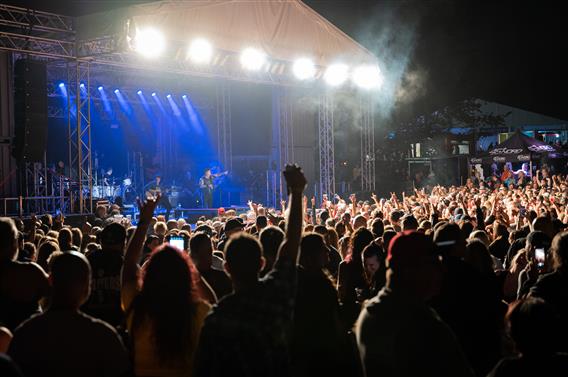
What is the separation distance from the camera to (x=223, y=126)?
25.4 m

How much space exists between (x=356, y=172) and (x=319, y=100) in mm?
4485

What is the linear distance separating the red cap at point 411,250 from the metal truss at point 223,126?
22.7m

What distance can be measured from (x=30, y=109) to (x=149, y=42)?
3.23m

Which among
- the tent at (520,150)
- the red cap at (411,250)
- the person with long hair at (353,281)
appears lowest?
the person with long hair at (353,281)

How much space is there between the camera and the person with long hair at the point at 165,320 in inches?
116

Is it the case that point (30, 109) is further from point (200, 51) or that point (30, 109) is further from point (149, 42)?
point (200, 51)

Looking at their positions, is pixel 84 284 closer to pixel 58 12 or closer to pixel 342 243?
pixel 342 243

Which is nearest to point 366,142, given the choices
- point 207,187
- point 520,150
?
point 520,150

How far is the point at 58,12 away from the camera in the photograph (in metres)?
14.9

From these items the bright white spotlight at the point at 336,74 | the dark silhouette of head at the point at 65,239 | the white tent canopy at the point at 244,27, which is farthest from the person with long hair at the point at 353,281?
the bright white spotlight at the point at 336,74

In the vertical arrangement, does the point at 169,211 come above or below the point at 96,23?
below

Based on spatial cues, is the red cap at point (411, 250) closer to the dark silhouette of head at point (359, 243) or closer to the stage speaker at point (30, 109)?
the dark silhouette of head at point (359, 243)

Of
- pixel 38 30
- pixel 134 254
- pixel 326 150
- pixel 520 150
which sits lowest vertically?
pixel 134 254

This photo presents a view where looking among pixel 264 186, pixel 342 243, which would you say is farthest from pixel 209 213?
pixel 342 243
